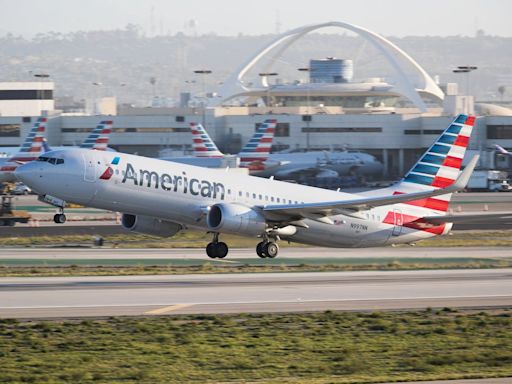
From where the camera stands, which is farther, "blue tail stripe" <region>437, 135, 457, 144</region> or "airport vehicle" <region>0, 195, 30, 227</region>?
"airport vehicle" <region>0, 195, 30, 227</region>

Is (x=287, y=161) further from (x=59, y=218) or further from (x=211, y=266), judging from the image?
(x=211, y=266)

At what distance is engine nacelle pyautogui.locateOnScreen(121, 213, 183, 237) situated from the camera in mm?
48281

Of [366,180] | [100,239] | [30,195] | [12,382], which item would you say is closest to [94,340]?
[12,382]

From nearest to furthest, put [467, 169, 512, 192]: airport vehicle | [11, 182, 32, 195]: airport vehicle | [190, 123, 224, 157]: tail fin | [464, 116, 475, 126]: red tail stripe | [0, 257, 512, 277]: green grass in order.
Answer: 1. [0, 257, 512, 277]: green grass
2. [464, 116, 475, 126]: red tail stripe
3. [11, 182, 32, 195]: airport vehicle
4. [190, 123, 224, 157]: tail fin
5. [467, 169, 512, 192]: airport vehicle

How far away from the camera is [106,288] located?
39.6m

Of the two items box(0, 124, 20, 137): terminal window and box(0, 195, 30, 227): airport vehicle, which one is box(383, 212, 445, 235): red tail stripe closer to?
box(0, 195, 30, 227): airport vehicle

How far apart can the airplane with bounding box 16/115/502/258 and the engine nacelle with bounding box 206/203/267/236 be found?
0.04 metres

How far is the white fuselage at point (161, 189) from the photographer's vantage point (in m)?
45.6

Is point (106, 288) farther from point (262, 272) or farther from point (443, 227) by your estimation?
point (443, 227)

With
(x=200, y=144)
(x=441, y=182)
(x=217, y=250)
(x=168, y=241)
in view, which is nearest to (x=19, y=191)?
(x=200, y=144)

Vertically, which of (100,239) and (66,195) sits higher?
(66,195)

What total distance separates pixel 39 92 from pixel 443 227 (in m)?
151

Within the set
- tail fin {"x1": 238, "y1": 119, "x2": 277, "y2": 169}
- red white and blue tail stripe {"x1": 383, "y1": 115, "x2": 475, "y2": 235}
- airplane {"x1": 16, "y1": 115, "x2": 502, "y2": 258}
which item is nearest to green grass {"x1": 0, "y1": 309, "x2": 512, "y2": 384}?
airplane {"x1": 16, "y1": 115, "x2": 502, "y2": 258}

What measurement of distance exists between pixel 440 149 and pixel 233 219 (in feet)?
41.2
